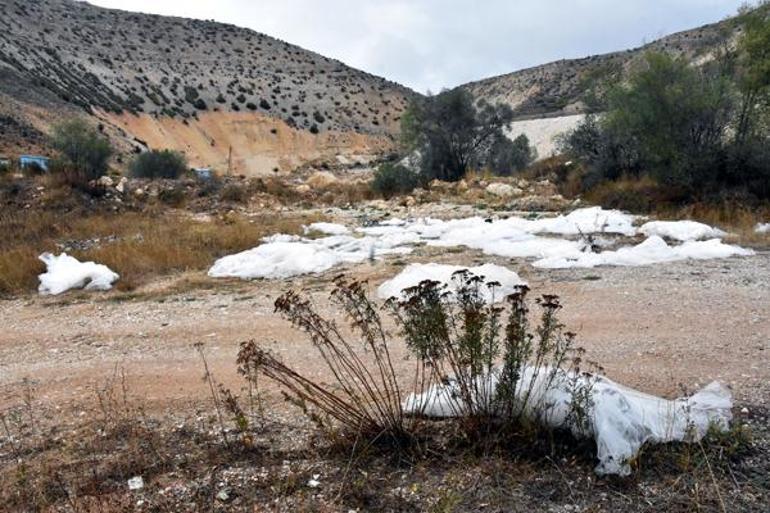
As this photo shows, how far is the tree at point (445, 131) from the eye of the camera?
23.3 meters

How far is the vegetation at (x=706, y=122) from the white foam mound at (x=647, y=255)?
13.5 ft

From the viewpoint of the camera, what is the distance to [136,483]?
3.19 m

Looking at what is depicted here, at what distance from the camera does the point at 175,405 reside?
14.1 ft

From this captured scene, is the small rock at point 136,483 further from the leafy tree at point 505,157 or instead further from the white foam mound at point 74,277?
the leafy tree at point 505,157

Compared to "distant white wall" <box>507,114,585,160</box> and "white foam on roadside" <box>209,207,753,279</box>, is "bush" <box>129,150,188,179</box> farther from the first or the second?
"distant white wall" <box>507,114,585,160</box>

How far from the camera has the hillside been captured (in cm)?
3844

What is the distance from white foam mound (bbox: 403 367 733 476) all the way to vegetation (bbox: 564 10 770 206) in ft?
33.0

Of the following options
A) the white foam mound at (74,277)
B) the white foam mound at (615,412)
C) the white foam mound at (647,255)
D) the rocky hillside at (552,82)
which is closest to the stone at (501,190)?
the white foam mound at (647,255)

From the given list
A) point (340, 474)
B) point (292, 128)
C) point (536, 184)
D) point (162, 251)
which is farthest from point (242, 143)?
point (340, 474)

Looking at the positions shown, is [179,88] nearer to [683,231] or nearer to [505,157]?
[505,157]

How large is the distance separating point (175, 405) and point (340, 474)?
5.59ft

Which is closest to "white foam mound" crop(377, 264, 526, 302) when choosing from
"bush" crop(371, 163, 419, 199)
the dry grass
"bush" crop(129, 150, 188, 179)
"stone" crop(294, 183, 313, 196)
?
the dry grass

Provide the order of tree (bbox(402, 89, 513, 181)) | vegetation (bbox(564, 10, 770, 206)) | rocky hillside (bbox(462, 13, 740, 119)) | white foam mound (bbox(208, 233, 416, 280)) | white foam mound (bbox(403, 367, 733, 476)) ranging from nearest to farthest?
white foam mound (bbox(403, 367, 733, 476)), white foam mound (bbox(208, 233, 416, 280)), vegetation (bbox(564, 10, 770, 206)), tree (bbox(402, 89, 513, 181)), rocky hillside (bbox(462, 13, 740, 119))

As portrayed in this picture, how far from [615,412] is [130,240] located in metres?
9.70
